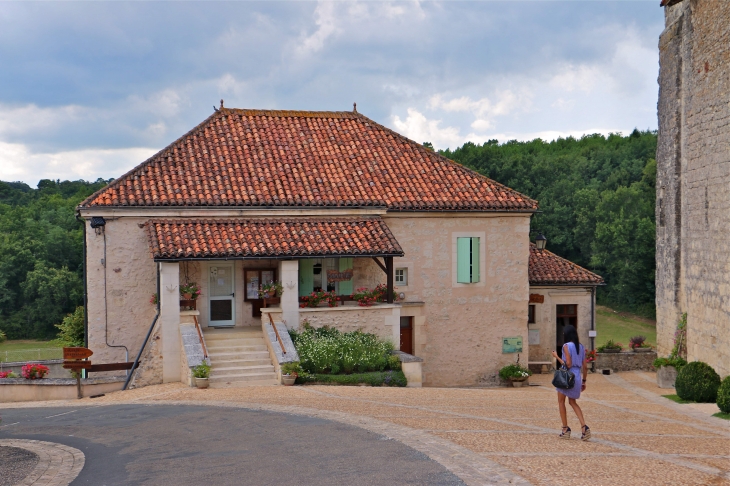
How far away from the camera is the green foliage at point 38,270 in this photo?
56875 millimetres

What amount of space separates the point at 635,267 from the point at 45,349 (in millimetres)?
39701

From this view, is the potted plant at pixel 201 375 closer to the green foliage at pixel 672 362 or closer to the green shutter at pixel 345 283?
the green shutter at pixel 345 283

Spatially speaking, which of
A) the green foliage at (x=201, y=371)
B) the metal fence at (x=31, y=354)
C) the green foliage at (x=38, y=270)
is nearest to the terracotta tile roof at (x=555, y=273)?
the green foliage at (x=201, y=371)

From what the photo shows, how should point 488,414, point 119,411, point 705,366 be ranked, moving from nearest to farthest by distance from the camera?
point 488,414
point 119,411
point 705,366

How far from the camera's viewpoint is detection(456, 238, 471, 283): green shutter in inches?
874

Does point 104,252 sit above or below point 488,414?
above

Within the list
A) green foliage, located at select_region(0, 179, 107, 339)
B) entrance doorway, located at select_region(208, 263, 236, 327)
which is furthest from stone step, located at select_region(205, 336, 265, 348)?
green foliage, located at select_region(0, 179, 107, 339)

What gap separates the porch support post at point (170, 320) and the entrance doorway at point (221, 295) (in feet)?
6.79

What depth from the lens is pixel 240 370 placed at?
17.2m

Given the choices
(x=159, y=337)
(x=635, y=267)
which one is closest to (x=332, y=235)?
(x=159, y=337)

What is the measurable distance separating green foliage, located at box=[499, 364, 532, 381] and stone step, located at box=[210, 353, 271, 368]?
25.2 ft

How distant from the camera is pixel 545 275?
25312mm

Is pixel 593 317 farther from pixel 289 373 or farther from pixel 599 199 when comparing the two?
pixel 599 199

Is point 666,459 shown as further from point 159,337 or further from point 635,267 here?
point 635,267
